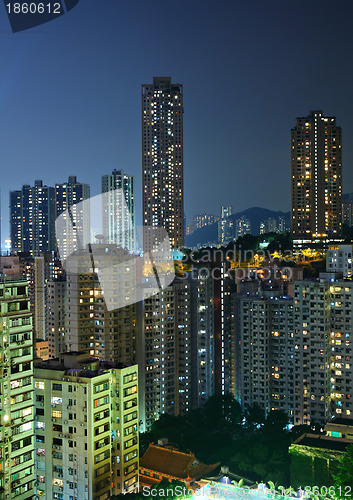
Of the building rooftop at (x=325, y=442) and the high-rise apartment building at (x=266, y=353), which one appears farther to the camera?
the high-rise apartment building at (x=266, y=353)

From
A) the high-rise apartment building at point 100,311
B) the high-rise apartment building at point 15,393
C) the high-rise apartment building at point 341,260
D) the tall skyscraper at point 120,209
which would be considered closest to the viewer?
the high-rise apartment building at point 15,393

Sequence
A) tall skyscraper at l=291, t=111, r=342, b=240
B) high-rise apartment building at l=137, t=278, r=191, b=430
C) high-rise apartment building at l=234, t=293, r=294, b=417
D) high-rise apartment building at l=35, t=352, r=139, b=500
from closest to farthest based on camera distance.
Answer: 1. high-rise apartment building at l=35, t=352, r=139, b=500
2. high-rise apartment building at l=137, t=278, r=191, b=430
3. high-rise apartment building at l=234, t=293, r=294, b=417
4. tall skyscraper at l=291, t=111, r=342, b=240

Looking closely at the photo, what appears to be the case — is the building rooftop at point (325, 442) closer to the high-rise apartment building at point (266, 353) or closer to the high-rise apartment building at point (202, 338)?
the high-rise apartment building at point (266, 353)

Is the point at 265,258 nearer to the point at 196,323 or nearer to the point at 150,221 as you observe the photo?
the point at 196,323

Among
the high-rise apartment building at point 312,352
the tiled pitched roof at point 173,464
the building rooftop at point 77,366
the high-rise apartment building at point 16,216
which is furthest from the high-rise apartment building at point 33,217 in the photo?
the building rooftop at point 77,366

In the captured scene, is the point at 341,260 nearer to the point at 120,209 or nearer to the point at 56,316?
the point at 56,316

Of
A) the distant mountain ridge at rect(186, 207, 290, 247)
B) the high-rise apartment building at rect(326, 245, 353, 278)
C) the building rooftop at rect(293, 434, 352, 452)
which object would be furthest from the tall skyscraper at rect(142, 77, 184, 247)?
the building rooftop at rect(293, 434, 352, 452)

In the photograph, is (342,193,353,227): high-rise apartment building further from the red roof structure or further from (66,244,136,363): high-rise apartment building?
the red roof structure
